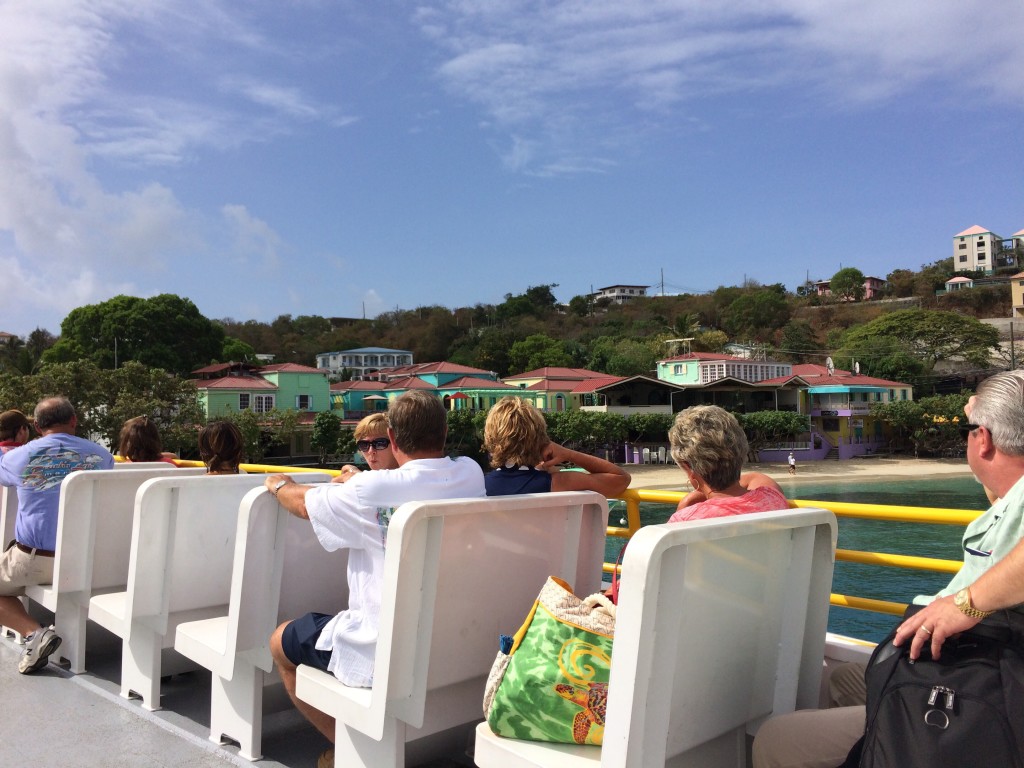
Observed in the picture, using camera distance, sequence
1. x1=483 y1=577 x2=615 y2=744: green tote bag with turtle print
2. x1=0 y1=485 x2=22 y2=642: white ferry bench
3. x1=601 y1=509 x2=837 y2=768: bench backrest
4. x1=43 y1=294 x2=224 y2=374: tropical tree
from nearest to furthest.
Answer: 1. x1=601 y1=509 x2=837 y2=768: bench backrest
2. x1=483 y1=577 x2=615 y2=744: green tote bag with turtle print
3. x1=0 y1=485 x2=22 y2=642: white ferry bench
4. x1=43 y1=294 x2=224 y2=374: tropical tree

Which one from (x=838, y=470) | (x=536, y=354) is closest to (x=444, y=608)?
(x=838, y=470)

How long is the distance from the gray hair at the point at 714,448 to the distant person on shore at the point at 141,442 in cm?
376

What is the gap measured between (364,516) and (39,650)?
7.70ft

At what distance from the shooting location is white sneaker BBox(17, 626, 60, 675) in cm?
383

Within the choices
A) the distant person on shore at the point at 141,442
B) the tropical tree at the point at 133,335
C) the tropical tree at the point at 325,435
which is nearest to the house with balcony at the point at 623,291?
the tropical tree at the point at 133,335

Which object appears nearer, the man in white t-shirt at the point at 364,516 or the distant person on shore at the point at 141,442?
the man in white t-shirt at the point at 364,516

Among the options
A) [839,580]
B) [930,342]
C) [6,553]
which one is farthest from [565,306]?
[6,553]

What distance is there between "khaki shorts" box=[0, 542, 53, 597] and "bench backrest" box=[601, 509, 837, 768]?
3346 mm

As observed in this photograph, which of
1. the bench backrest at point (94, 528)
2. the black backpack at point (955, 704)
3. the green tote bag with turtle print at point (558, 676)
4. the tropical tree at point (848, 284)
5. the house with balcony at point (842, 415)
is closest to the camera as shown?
the black backpack at point (955, 704)

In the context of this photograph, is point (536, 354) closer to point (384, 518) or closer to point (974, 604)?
point (384, 518)

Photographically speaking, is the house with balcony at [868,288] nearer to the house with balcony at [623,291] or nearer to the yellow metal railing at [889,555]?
the house with balcony at [623,291]

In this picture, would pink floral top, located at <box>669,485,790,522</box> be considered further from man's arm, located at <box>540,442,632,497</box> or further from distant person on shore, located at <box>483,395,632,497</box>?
man's arm, located at <box>540,442,632,497</box>

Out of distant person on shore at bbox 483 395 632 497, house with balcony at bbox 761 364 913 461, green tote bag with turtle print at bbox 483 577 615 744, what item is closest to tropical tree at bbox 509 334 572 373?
house with balcony at bbox 761 364 913 461

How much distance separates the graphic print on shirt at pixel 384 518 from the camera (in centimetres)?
250
